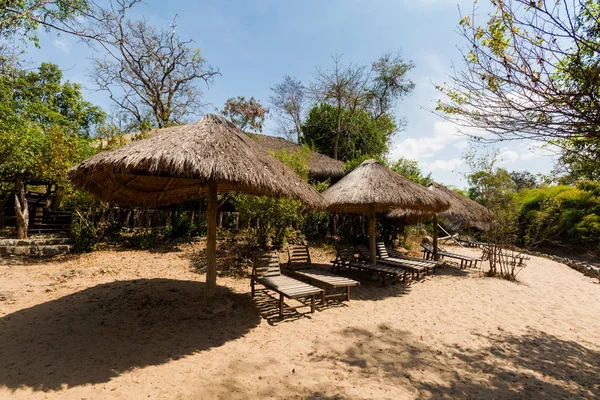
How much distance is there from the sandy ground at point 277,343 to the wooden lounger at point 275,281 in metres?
0.40

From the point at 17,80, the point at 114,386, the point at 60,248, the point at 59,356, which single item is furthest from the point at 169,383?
the point at 17,80

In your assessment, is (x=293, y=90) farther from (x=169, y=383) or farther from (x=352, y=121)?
(x=169, y=383)

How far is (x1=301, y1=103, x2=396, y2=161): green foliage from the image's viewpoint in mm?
20625

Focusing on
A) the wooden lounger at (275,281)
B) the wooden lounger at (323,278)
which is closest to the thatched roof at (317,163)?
the wooden lounger at (323,278)

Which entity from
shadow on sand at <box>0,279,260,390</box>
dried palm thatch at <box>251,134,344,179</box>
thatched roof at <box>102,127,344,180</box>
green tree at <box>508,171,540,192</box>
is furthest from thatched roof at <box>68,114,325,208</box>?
green tree at <box>508,171,540,192</box>

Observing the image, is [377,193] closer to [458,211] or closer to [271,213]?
[271,213]

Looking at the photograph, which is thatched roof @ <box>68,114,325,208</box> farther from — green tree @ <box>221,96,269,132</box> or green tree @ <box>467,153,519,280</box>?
green tree @ <box>221,96,269,132</box>

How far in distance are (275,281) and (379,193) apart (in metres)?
3.47

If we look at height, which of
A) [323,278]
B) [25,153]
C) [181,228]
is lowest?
[323,278]

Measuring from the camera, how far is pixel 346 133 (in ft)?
67.8

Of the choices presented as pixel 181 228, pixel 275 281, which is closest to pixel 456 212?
pixel 275 281

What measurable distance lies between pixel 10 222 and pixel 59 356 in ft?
41.6

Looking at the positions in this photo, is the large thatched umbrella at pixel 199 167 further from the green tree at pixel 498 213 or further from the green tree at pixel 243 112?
the green tree at pixel 243 112

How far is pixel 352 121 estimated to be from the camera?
20562 millimetres
